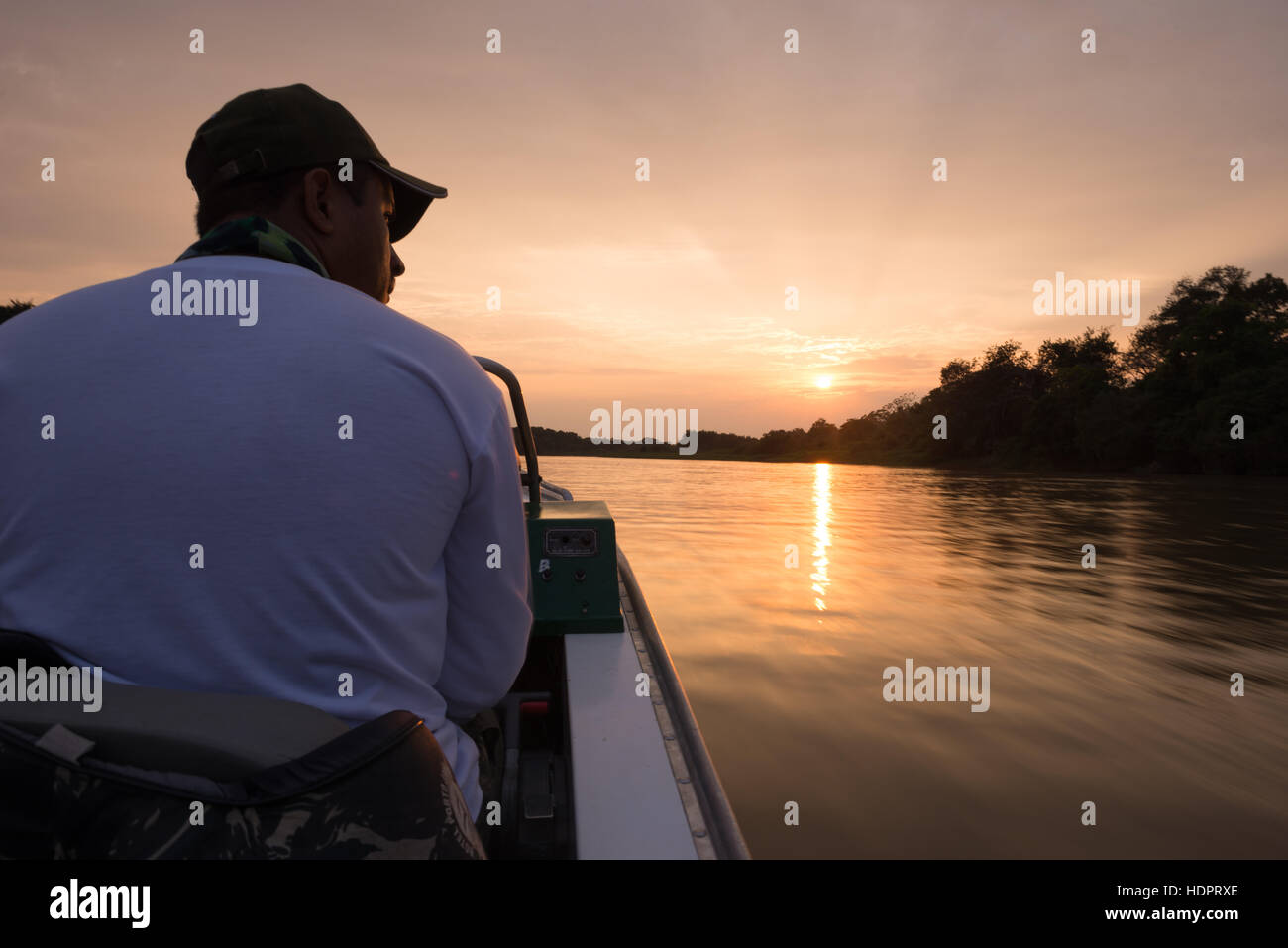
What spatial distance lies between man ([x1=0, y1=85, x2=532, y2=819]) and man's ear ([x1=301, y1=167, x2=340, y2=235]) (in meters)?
0.24

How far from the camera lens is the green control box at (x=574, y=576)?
7.15 feet

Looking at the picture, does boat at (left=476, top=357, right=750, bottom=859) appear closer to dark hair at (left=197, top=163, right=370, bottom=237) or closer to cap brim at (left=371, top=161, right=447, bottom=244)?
cap brim at (left=371, top=161, right=447, bottom=244)

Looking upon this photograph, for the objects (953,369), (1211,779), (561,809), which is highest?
(953,369)

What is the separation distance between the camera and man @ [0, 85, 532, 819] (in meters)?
0.74

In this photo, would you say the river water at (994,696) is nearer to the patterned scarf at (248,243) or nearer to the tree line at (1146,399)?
the patterned scarf at (248,243)

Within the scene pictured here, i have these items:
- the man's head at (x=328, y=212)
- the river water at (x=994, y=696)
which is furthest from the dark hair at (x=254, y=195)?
the river water at (x=994, y=696)

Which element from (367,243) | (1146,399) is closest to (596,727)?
(367,243)

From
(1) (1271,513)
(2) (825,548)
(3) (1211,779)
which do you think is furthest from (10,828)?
(1) (1271,513)

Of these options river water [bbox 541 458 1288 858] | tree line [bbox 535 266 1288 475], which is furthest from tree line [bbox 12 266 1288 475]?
river water [bbox 541 458 1288 858]

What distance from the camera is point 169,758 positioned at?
66cm

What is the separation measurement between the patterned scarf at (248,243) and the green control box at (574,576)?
1316 millimetres

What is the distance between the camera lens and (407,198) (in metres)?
1.40
